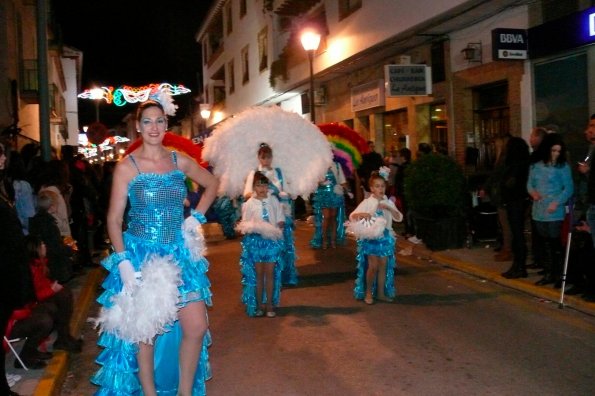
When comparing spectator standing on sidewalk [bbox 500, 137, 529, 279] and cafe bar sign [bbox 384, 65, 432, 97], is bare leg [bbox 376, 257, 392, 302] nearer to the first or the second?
spectator standing on sidewalk [bbox 500, 137, 529, 279]

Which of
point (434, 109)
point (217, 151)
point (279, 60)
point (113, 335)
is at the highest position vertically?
point (279, 60)

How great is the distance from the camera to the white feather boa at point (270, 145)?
965 centimetres

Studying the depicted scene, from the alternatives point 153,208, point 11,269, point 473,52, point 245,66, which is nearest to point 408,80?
point 473,52

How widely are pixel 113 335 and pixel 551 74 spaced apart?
34.2 feet

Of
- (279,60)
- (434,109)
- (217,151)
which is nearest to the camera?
(217,151)

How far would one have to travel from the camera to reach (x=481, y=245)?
11.7 meters

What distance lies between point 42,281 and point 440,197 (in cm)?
714

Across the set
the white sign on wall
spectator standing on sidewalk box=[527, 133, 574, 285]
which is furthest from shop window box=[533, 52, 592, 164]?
the white sign on wall

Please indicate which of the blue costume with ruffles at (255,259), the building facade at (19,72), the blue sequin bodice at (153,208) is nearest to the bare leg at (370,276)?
the blue costume with ruffles at (255,259)

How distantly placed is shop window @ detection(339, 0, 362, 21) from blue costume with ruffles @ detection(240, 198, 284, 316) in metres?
12.4

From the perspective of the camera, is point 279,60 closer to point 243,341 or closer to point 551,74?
point 551,74

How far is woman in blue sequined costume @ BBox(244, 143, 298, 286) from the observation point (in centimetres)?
817

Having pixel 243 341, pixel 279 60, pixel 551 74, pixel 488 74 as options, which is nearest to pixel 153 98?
pixel 243 341

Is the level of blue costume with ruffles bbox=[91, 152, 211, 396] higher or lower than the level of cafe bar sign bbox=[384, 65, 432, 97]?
lower
